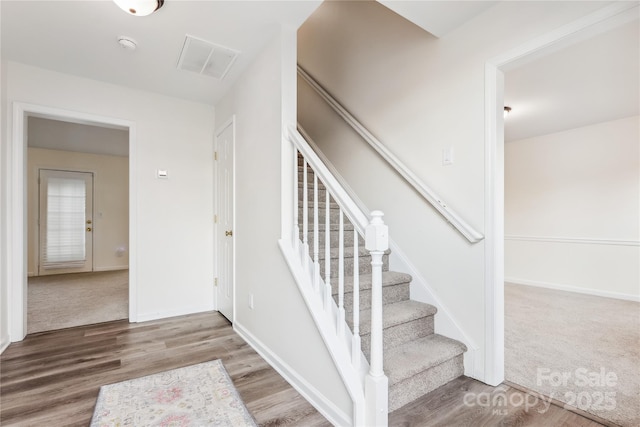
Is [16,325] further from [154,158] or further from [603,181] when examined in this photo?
[603,181]

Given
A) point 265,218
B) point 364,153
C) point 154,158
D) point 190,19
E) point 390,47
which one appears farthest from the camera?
point 154,158

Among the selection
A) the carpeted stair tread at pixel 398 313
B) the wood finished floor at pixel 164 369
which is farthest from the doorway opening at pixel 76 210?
the carpeted stair tread at pixel 398 313

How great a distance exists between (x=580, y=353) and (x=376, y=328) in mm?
2024

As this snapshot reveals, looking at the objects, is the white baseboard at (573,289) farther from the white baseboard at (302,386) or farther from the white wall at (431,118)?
the white baseboard at (302,386)

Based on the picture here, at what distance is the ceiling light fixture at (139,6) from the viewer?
173 cm

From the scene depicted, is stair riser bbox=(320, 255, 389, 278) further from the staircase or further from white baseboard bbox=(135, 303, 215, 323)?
white baseboard bbox=(135, 303, 215, 323)

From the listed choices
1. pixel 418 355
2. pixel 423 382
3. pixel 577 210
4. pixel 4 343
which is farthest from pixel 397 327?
pixel 577 210

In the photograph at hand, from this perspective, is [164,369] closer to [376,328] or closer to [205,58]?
[376,328]

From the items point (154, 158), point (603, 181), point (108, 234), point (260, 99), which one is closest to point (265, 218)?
point (260, 99)

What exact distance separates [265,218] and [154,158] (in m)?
1.74

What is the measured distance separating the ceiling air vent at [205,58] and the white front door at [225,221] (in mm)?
502

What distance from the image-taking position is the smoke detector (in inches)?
85.8

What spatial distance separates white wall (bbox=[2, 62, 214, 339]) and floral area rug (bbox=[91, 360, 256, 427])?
1.38 metres

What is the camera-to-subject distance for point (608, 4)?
1372mm
